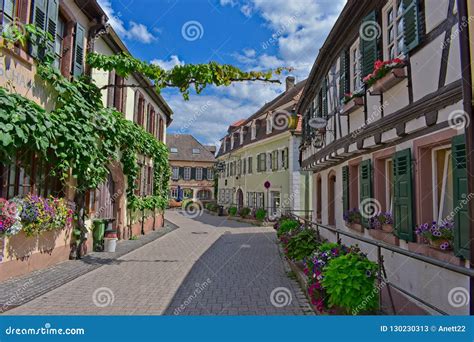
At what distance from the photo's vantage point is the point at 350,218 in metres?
7.85

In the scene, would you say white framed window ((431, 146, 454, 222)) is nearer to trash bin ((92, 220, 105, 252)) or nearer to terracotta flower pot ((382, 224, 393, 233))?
terracotta flower pot ((382, 224, 393, 233))

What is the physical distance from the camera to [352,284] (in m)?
3.85

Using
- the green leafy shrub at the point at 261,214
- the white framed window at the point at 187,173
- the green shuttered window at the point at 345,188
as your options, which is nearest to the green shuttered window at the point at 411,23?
the green shuttered window at the point at 345,188

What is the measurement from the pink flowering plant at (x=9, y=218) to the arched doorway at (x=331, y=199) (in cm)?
820

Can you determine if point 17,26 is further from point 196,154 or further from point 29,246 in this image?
point 196,154

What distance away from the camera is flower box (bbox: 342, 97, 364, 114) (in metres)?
6.90

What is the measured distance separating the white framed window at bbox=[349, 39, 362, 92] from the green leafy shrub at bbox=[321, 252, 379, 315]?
450cm

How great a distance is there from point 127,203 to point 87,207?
349cm

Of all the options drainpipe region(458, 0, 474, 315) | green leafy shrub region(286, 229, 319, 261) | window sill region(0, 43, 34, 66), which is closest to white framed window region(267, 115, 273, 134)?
green leafy shrub region(286, 229, 319, 261)

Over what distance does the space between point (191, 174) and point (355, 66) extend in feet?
125

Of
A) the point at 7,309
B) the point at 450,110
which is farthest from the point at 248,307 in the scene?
the point at 450,110

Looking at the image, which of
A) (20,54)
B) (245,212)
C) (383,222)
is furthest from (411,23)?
(245,212)

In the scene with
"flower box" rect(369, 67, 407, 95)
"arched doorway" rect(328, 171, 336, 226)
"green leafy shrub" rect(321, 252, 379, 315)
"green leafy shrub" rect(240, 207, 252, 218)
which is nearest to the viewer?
"green leafy shrub" rect(321, 252, 379, 315)

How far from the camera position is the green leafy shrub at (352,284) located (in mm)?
3781
